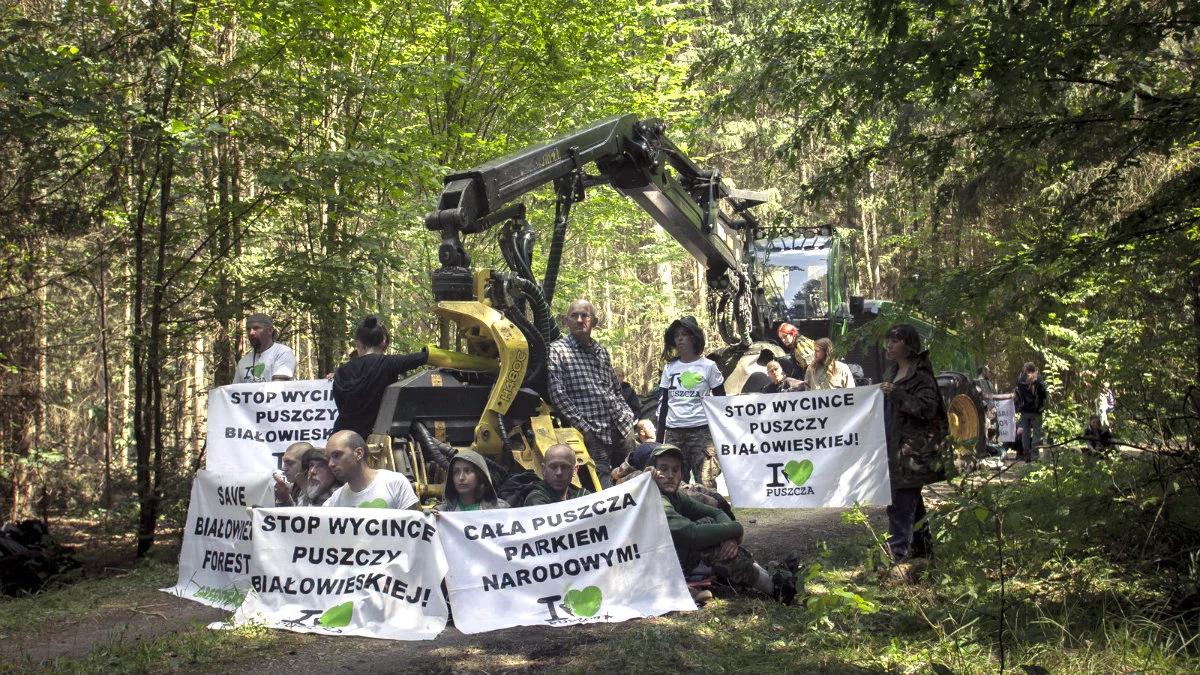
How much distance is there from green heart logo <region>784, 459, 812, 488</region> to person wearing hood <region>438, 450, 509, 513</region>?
8.93 ft

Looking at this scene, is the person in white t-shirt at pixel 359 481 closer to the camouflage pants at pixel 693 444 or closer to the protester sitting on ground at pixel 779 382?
the camouflage pants at pixel 693 444

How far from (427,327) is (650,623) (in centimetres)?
2173

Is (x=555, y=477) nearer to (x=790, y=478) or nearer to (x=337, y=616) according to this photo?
(x=337, y=616)

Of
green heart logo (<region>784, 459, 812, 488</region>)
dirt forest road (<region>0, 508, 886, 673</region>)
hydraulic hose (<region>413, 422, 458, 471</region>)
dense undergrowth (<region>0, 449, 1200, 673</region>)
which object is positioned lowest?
dirt forest road (<region>0, 508, 886, 673</region>)

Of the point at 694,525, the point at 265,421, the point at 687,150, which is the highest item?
the point at 687,150

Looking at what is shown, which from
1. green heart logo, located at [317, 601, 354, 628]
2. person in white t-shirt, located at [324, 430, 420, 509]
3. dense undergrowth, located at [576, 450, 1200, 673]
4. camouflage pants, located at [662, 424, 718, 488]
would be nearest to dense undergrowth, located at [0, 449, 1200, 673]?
dense undergrowth, located at [576, 450, 1200, 673]

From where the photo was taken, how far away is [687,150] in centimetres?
2055

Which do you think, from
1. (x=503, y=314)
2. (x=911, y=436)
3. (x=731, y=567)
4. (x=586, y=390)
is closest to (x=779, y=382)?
(x=586, y=390)

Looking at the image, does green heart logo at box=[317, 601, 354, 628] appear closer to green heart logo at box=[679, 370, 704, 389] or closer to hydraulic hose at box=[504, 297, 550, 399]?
hydraulic hose at box=[504, 297, 550, 399]

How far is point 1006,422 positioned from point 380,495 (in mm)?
15056

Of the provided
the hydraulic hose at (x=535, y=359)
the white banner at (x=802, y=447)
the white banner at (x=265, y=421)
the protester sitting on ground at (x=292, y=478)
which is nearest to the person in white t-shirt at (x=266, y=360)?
the white banner at (x=265, y=421)

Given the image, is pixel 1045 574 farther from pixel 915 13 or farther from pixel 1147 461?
pixel 915 13

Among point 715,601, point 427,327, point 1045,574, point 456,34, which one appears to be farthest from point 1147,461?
point 427,327

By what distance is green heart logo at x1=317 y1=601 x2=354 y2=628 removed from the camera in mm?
7051
